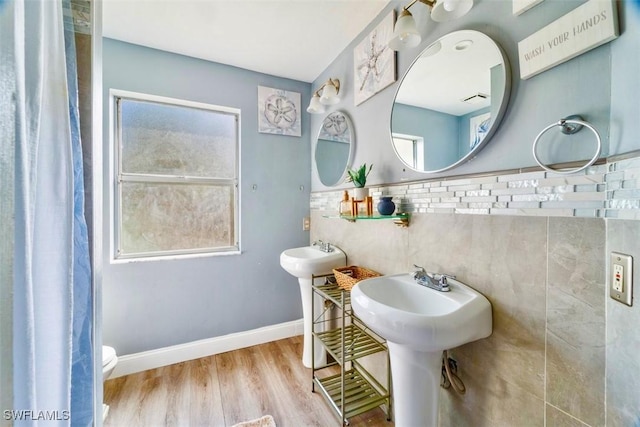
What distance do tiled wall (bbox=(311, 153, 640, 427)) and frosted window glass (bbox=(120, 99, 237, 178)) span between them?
5.67ft

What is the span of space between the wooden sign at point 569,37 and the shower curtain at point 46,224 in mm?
1294

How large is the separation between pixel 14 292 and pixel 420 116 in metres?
1.49

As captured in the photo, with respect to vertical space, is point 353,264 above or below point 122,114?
below

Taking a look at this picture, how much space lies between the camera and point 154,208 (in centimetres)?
189

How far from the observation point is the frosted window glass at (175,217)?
183cm

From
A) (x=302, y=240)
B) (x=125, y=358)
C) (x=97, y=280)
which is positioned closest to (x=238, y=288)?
(x=302, y=240)

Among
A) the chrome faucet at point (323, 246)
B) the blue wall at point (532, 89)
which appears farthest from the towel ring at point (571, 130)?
the chrome faucet at point (323, 246)

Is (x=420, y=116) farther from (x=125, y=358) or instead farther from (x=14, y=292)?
(x=125, y=358)

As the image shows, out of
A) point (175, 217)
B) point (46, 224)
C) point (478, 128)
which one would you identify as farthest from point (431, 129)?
point (175, 217)

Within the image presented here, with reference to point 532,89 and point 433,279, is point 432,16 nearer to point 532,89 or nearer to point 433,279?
point 532,89

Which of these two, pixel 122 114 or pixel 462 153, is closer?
pixel 462 153

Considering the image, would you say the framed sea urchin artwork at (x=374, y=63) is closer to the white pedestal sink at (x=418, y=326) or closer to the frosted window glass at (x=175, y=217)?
the white pedestal sink at (x=418, y=326)

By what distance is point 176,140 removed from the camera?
1.95 m

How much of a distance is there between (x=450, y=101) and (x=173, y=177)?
197 cm
